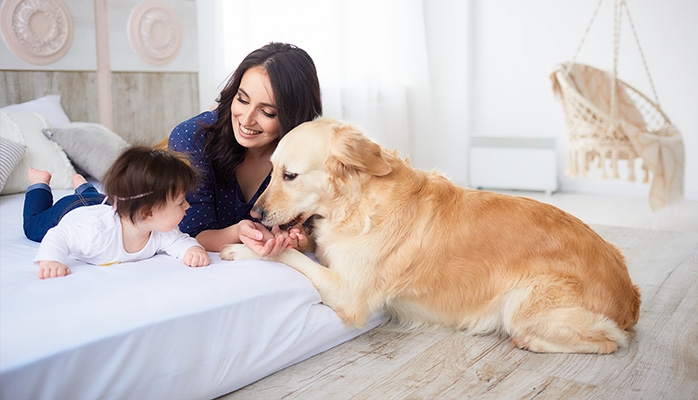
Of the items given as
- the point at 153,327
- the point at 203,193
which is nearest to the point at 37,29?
the point at 203,193

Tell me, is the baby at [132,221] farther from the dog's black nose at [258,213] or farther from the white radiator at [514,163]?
the white radiator at [514,163]

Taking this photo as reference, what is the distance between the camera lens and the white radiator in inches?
231

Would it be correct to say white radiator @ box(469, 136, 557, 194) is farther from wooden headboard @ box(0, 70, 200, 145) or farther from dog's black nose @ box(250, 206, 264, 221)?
dog's black nose @ box(250, 206, 264, 221)

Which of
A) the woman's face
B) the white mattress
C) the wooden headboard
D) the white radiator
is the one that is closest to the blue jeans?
the white mattress

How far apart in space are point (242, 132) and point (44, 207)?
0.73 metres

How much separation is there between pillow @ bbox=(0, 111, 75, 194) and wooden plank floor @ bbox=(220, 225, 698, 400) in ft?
5.38

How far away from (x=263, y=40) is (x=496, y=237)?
2.78 m

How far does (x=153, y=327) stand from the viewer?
153 cm

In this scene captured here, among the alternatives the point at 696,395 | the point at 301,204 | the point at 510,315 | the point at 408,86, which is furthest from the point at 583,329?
the point at 408,86

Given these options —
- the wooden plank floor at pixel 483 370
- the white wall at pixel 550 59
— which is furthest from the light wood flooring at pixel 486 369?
the white wall at pixel 550 59

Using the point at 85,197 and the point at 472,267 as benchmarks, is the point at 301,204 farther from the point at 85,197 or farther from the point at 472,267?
the point at 85,197

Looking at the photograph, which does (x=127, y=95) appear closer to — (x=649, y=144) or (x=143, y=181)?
(x=143, y=181)

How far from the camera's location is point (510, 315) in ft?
6.53

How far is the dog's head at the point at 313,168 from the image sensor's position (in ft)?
6.31
